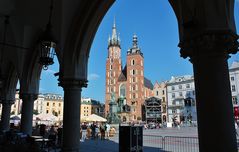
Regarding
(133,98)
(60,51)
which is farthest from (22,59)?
(133,98)

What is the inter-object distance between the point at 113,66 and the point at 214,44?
83641 millimetres

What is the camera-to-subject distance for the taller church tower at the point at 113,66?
83375mm

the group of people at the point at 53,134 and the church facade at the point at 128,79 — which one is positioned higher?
the church facade at the point at 128,79

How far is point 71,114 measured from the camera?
7371 millimetres

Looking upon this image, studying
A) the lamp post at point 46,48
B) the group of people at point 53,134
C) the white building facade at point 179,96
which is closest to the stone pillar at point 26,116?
the group of people at point 53,134

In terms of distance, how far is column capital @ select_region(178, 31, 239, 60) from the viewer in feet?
11.6

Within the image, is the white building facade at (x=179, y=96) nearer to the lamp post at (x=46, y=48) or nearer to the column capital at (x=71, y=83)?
the column capital at (x=71, y=83)

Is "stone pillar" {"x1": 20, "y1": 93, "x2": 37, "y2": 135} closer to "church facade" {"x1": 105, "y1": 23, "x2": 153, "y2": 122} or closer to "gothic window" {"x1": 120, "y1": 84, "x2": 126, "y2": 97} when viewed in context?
"church facade" {"x1": 105, "y1": 23, "x2": 153, "y2": 122}

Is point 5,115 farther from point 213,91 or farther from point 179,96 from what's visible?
point 179,96

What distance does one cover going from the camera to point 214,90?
3.47m

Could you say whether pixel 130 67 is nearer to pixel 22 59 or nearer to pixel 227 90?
pixel 22 59

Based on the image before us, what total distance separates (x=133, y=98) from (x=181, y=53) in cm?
7382

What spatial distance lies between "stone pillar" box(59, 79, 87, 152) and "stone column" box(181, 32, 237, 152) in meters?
4.50

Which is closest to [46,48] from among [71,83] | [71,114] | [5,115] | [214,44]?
[71,83]
